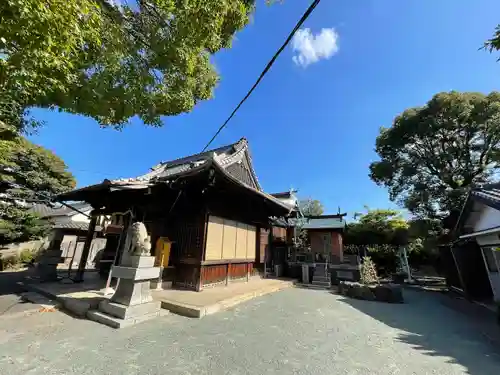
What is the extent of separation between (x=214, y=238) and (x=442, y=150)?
54.1ft

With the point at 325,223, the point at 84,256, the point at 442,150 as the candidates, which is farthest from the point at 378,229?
the point at 84,256

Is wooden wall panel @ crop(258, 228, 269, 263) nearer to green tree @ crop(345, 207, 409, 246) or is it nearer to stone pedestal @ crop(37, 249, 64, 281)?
stone pedestal @ crop(37, 249, 64, 281)

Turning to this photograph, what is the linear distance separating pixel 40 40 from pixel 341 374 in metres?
5.45

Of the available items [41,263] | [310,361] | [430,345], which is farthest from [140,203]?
[430,345]

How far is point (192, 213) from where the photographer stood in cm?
757

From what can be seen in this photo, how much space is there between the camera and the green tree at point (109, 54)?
269 cm

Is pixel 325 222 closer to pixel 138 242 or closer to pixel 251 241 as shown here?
pixel 251 241

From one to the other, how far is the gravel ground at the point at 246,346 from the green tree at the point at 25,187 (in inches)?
350

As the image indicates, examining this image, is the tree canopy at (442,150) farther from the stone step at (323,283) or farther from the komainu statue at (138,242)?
the komainu statue at (138,242)

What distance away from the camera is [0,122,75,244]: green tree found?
10070mm

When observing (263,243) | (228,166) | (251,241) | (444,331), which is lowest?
(444,331)

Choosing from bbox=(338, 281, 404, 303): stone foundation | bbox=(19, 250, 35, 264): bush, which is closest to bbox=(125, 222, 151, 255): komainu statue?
bbox=(338, 281, 404, 303): stone foundation

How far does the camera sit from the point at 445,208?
1395 centimetres

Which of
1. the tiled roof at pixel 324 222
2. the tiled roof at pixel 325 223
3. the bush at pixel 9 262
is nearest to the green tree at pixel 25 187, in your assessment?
the bush at pixel 9 262
